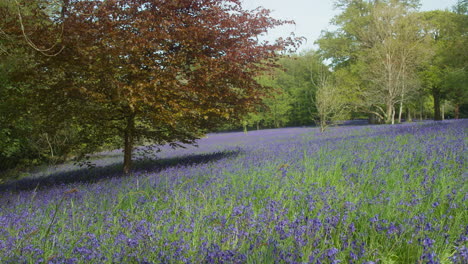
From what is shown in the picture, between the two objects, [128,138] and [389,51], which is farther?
[389,51]

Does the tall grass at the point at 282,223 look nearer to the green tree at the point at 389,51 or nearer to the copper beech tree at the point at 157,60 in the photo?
the copper beech tree at the point at 157,60

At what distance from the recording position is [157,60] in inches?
290

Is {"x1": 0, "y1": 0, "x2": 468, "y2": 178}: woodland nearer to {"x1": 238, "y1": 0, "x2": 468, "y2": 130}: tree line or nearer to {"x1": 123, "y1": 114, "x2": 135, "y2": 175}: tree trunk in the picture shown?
{"x1": 123, "y1": 114, "x2": 135, "y2": 175}: tree trunk

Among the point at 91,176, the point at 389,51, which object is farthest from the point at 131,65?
the point at 389,51

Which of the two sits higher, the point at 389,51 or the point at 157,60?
the point at 389,51

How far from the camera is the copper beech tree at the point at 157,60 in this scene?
6.71 metres

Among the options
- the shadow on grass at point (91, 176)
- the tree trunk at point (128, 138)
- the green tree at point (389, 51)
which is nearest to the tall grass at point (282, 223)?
the tree trunk at point (128, 138)

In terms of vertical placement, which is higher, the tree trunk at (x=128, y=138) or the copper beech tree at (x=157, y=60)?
the copper beech tree at (x=157, y=60)

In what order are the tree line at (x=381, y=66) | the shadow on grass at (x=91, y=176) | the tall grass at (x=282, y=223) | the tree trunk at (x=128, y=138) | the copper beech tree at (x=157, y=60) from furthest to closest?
1. the tree line at (x=381, y=66)
2. the shadow on grass at (x=91, y=176)
3. the tree trunk at (x=128, y=138)
4. the copper beech tree at (x=157, y=60)
5. the tall grass at (x=282, y=223)

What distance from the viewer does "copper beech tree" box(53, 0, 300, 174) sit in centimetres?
671

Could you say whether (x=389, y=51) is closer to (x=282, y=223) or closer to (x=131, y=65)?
(x=131, y=65)

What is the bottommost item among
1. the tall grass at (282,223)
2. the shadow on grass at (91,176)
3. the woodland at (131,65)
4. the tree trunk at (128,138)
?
the shadow on grass at (91,176)

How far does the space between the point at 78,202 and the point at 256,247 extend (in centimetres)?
364

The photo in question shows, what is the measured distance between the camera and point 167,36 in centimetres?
668
